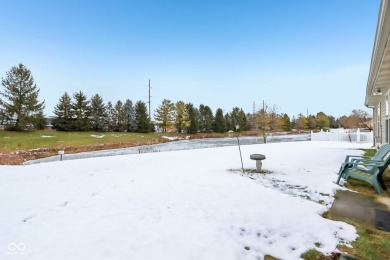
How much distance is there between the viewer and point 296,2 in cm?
1892

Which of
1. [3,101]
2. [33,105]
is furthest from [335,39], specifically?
[3,101]

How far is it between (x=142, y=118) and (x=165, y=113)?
13.3ft

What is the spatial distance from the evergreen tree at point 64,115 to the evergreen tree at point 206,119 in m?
23.2

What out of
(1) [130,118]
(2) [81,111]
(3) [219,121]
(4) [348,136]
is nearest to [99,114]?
(2) [81,111]

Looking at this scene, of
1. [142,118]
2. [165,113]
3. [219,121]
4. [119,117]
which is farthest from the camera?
[219,121]

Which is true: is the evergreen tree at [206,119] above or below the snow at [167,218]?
above

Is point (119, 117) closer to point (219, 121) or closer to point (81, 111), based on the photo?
point (81, 111)

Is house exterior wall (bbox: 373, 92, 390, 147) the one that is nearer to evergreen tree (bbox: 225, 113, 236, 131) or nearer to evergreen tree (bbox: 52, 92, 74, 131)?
evergreen tree (bbox: 52, 92, 74, 131)

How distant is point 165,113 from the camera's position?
129ft

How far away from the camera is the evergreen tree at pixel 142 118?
1558 inches

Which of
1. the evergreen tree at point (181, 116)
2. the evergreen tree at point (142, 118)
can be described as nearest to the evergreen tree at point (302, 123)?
the evergreen tree at point (181, 116)

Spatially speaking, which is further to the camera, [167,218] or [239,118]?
[239,118]

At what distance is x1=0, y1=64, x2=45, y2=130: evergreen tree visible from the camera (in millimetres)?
28328

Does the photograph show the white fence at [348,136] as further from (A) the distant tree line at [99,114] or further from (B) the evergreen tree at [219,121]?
(B) the evergreen tree at [219,121]
